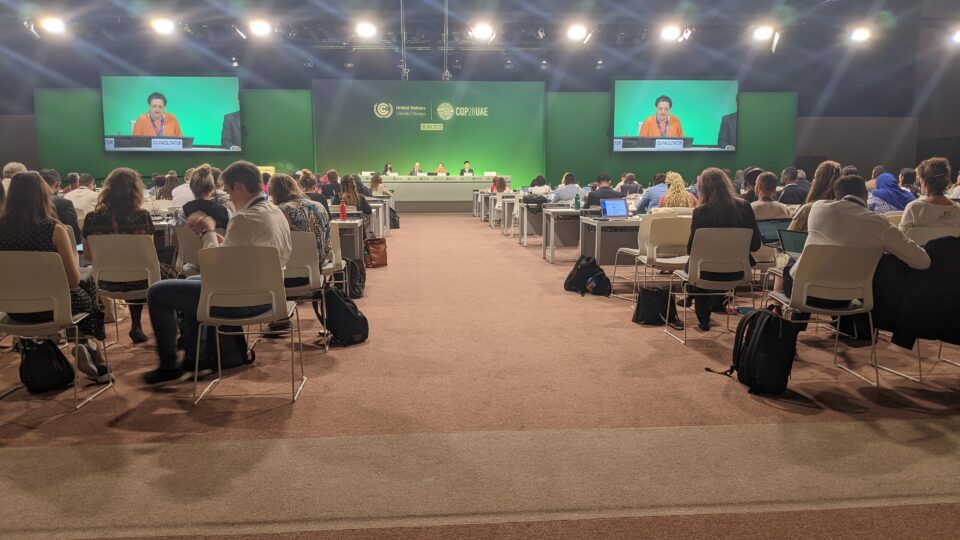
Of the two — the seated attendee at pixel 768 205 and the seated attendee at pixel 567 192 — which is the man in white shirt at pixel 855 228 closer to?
the seated attendee at pixel 768 205

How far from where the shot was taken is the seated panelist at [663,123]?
1934 cm

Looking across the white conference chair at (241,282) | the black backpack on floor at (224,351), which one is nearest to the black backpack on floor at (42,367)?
the black backpack on floor at (224,351)

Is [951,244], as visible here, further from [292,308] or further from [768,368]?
[292,308]

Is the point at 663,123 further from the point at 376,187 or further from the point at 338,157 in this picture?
the point at 376,187

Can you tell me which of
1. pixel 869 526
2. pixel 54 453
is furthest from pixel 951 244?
pixel 54 453

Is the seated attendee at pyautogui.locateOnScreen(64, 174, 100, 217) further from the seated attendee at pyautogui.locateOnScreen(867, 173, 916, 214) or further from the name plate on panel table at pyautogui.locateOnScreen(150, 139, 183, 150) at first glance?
the name plate on panel table at pyautogui.locateOnScreen(150, 139, 183, 150)

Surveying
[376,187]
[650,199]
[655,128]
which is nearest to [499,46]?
[655,128]

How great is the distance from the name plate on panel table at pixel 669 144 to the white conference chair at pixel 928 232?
50.2ft

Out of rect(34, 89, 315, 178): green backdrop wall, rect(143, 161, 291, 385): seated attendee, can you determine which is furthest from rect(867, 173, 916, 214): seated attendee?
rect(34, 89, 315, 178): green backdrop wall

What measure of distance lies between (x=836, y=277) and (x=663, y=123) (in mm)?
16271

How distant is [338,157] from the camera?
19438mm

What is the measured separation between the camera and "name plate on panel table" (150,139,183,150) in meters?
18.5

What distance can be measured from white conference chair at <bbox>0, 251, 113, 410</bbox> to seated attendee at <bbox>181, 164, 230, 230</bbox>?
1.38m

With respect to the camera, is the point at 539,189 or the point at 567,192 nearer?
the point at 567,192
